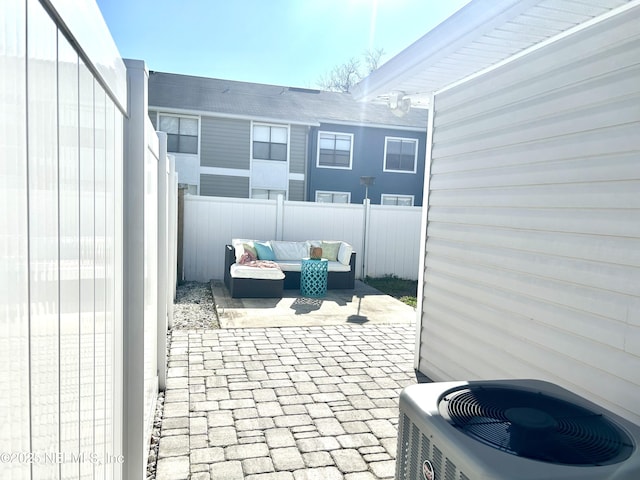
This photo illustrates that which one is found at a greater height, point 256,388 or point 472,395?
point 472,395

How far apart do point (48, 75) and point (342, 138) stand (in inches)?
576

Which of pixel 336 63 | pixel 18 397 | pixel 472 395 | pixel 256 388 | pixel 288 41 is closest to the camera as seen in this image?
pixel 18 397

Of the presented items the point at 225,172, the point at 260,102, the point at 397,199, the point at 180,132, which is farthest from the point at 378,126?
the point at 180,132

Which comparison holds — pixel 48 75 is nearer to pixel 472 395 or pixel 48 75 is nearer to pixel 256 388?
pixel 472 395

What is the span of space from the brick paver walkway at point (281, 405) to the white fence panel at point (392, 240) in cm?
490

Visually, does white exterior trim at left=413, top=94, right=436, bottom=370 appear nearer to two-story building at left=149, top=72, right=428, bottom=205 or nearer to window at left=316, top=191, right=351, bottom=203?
two-story building at left=149, top=72, right=428, bottom=205

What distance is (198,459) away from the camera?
2730 millimetres

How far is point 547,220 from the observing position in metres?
2.88

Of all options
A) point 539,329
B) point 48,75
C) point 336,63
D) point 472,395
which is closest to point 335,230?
point 539,329

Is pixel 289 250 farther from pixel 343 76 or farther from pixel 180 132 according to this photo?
pixel 343 76

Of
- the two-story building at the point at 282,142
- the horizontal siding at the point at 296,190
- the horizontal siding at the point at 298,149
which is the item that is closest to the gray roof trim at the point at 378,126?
the two-story building at the point at 282,142

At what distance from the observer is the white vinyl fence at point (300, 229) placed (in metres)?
9.23

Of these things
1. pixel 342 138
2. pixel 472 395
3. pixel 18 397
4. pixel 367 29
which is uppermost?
pixel 367 29

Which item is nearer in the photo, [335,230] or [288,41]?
[335,230]
